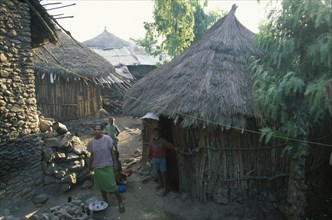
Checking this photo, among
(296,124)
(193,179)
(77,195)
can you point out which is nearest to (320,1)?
(296,124)

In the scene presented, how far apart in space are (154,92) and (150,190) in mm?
2609

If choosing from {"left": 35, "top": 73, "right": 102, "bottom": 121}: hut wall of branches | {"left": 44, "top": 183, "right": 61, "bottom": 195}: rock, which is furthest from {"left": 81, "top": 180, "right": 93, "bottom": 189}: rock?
{"left": 35, "top": 73, "right": 102, "bottom": 121}: hut wall of branches

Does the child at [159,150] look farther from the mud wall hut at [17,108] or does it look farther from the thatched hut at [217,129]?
the mud wall hut at [17,108]

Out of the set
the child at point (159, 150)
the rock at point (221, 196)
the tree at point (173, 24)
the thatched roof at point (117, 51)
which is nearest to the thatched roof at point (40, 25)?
the child at point (159, 150)

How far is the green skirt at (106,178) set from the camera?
6.09 meters

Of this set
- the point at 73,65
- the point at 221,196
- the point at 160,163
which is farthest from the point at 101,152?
the point at 73,65

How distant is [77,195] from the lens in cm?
727

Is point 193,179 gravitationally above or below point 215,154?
below

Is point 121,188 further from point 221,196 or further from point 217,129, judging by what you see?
point 217,129

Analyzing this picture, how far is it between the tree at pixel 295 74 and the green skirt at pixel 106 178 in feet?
10.5

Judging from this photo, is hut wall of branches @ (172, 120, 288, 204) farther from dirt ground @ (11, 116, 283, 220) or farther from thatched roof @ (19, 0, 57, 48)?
thatched roof @ (19, 0, 57, 48)

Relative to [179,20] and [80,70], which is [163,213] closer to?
[80,70]

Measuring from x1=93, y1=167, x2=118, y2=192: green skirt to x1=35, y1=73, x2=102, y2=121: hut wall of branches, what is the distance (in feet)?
27.0

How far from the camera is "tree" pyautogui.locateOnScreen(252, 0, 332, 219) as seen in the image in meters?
4.36
